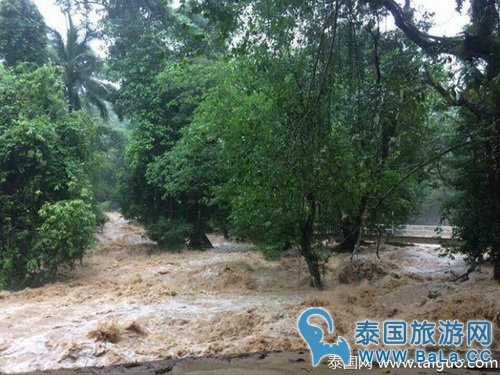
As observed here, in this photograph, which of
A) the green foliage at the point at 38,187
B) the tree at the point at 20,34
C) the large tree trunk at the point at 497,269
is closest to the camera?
the large tree trunk at the point at 497,269

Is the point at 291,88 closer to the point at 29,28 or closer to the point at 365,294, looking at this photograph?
the point at 365,294

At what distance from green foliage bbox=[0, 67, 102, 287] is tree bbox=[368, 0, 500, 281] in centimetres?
906

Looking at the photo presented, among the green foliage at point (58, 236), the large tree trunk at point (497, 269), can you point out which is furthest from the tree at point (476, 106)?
the green foliage at point (58, 236)

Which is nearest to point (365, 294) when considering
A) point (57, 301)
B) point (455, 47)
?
point (455, 47)

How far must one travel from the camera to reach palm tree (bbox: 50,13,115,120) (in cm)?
2247

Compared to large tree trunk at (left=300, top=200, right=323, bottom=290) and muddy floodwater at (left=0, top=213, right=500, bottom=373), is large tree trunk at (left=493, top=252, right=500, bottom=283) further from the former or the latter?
large tree trunk at (left=300, top=200, right=323, bottom=290)

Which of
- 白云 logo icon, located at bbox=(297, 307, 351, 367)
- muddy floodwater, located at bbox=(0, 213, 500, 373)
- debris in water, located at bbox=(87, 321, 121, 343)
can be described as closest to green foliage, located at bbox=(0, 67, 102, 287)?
muddy floodwater, located at bbox=(0, 213, 500, 373)

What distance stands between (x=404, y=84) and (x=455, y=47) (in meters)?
1.94

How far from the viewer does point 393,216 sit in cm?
1267

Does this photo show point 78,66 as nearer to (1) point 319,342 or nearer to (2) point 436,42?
(2) point 436,42

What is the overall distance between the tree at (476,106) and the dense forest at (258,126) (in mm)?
32

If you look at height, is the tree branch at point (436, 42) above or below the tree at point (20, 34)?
below

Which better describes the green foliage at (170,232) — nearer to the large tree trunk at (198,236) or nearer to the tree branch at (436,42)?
the large tree trunk at (198,236)

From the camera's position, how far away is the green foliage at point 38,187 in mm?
12305
